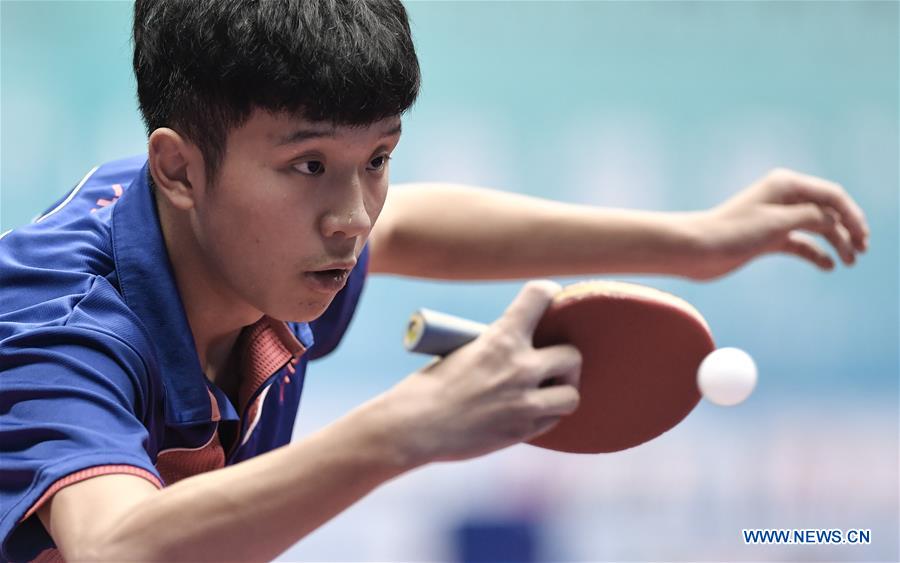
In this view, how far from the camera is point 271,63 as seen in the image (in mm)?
1276

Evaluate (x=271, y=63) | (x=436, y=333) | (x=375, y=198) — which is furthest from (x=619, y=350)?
(x=271, y=63)

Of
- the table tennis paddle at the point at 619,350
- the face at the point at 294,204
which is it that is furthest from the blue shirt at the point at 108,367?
the table tennis paddle at the point at 619,350

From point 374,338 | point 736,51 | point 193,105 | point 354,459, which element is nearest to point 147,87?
point 193,105

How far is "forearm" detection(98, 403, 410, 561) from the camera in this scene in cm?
104

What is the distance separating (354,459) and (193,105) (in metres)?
0.50

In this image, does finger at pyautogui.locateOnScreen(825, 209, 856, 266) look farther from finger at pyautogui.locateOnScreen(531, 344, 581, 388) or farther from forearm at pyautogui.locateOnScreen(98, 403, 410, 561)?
forearm at pyautogui.locateOnScreen(98, 403, 410, 561)

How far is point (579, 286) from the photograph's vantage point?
43.8 inches

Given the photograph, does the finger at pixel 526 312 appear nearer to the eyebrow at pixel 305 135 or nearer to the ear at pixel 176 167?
the eyebrow at pixel 305 135

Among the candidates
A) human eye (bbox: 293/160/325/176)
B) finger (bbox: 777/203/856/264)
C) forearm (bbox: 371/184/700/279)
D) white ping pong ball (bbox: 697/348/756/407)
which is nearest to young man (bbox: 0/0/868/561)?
human eye (bbox: 293/160/325/176)

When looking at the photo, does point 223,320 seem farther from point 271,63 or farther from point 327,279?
point 271,63

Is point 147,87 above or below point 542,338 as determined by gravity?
above

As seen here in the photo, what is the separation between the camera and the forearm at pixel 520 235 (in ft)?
6.16

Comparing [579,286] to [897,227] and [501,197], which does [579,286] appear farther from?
[897,227]

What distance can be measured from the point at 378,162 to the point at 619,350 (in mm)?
357
